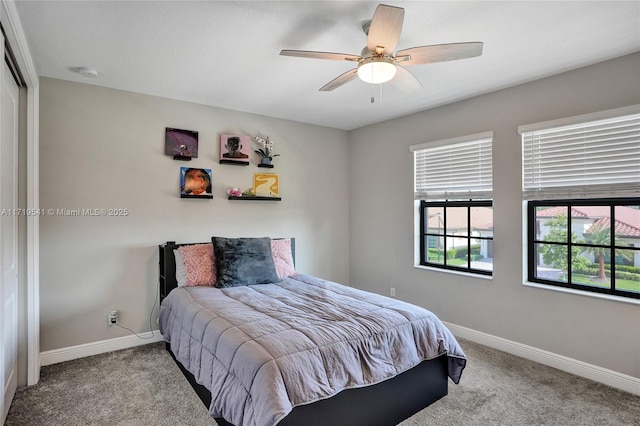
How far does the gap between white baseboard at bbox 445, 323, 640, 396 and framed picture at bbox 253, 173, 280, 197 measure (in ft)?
8.22

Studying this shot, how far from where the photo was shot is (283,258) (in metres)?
3.61

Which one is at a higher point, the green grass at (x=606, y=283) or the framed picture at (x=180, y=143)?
the framed picture at (x=180, y=143)

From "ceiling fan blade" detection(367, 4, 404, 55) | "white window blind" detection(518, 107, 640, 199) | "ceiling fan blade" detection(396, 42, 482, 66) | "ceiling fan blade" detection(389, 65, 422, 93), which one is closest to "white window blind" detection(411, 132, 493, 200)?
"white window blind" detection(518, 107, 640, 199)

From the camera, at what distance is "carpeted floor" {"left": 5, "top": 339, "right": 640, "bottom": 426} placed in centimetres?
212

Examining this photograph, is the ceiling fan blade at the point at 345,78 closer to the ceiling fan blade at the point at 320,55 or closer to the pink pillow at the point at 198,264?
the ceiling fan blade at the point at 320,55

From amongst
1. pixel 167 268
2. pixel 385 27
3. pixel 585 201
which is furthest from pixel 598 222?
pixel 167 268

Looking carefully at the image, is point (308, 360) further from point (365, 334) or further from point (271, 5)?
point (271, 5)

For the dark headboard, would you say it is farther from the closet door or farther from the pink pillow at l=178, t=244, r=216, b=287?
the closet door

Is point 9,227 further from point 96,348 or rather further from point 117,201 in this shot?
point 96,348

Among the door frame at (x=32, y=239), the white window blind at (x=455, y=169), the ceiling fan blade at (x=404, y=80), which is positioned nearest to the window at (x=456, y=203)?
the white window blind at (x=455, y=169)

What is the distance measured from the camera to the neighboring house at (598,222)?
8.36 feet

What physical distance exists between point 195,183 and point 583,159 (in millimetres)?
3530

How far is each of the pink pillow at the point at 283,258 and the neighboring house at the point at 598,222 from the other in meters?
2.37

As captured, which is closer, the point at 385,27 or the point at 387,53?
the point at 385,27
